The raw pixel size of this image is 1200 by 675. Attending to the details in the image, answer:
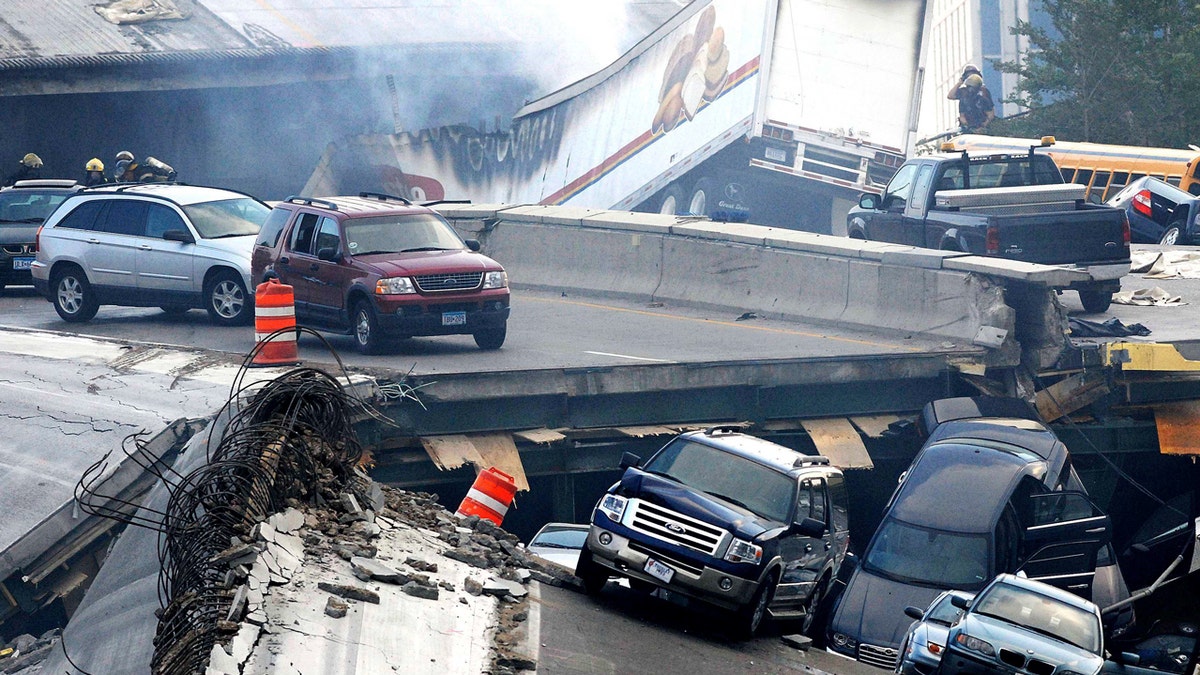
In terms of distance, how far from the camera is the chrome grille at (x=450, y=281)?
16750 mm

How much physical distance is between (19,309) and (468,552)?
46.6ft

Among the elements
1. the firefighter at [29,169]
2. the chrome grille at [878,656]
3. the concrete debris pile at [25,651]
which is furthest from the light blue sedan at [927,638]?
the firefighter at [29,169]

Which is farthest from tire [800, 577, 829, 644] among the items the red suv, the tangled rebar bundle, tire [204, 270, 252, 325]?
tire [204, 270, 252, 325]

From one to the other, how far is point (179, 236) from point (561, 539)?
7.71 m

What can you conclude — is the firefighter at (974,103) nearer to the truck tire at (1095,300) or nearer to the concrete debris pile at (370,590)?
the truck tire at (1095,300)

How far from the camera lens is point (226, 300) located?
1945cm

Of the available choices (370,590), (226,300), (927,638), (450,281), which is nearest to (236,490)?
(370,590)

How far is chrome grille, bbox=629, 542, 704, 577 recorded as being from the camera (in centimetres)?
1103

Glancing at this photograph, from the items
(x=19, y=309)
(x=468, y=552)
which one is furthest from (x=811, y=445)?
(x=19, y=309)

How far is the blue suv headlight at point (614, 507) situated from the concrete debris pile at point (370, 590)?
818 mm

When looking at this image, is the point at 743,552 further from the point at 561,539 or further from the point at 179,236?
the point at 179,236

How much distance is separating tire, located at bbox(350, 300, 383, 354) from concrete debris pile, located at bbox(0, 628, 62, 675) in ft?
17.5

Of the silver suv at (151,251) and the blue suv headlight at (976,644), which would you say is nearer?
the blue suv headlight at (976,644)

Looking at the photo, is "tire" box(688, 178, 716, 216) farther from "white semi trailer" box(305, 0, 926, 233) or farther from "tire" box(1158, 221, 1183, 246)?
"tire" box(1158, 221, 1183, 246)
